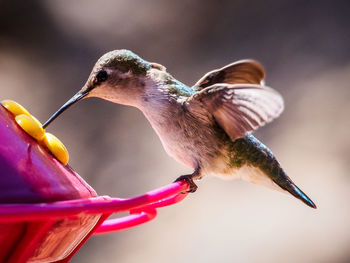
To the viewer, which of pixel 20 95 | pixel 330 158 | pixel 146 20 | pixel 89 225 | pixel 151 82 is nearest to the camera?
pixel 89 225

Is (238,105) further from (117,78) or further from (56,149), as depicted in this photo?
(56,149)

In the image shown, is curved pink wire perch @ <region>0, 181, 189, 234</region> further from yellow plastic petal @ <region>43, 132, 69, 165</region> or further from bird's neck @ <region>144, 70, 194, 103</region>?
bird's neck @ <region>144, 70, 194, 103</region>

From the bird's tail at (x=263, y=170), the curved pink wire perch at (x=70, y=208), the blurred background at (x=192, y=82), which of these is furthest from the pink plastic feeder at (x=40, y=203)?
the blurred background at (x=192, y=82)

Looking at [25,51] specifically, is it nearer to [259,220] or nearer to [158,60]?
[158,60]

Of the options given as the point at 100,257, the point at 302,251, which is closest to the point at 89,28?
the point at 100,257

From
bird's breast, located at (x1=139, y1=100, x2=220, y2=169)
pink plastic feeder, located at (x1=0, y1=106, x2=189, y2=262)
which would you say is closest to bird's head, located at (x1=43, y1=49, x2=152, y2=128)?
bird's breast, located at (x1=139, y1=100, x2=220, y2=169)

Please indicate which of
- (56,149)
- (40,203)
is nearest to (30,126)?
(56,149)
